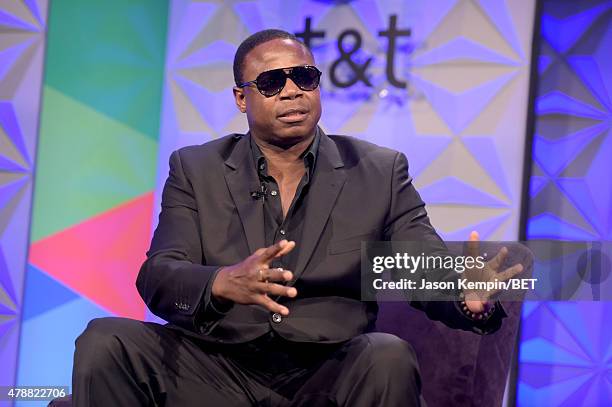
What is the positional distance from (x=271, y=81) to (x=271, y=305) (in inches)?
42.5

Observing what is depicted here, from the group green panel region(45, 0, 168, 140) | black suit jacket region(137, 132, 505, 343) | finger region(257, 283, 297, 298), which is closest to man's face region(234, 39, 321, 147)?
black suit jacket region(137, 132, 505, 343)

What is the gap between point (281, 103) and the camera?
282 cm

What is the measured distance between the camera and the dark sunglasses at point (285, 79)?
2.80 meters

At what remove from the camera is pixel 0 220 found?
14.9 feet

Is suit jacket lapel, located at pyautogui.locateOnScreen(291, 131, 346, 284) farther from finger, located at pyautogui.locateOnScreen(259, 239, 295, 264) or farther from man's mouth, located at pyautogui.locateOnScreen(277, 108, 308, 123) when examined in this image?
finger, located at pyautogui.locateOnScreen(259, 239, 295, 264)

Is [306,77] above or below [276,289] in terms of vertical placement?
above

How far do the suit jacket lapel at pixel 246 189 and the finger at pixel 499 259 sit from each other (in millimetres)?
792

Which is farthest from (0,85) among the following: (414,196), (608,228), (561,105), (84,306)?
(608,228)

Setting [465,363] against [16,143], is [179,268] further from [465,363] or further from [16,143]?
[16,143]

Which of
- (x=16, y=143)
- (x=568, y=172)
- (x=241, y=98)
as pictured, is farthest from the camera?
(x=16, y=143)

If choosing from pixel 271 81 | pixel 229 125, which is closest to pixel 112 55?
pixel 229 125

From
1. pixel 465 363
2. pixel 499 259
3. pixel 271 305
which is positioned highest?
pixel 499 259

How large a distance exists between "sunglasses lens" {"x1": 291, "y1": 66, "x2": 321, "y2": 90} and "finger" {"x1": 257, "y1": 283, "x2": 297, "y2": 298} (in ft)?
3.26

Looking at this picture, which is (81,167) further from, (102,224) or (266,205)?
(266,205)
